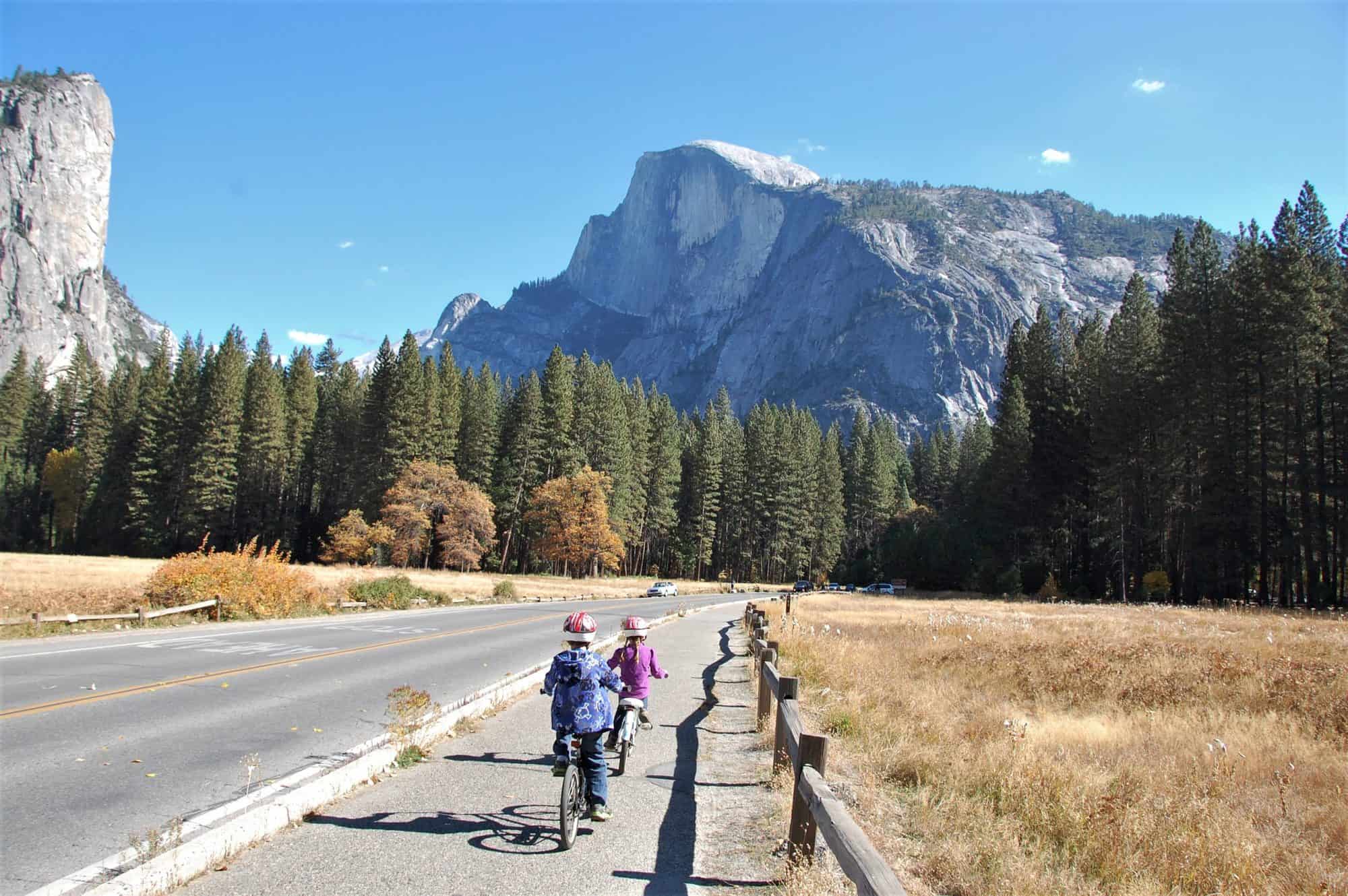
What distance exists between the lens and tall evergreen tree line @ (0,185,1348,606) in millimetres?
36938

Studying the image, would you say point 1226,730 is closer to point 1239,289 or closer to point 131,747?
point 131,747

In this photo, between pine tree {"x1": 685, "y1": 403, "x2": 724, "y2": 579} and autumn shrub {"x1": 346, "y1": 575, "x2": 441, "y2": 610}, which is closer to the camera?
autumn shrub {"x1": 346, "y1": 575, "x2": 441, "y2": 610}

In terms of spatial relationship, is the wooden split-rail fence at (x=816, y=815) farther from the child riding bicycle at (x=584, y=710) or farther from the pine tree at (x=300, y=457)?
the pine tree at (x=300, y=457)

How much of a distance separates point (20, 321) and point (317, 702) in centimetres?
19601

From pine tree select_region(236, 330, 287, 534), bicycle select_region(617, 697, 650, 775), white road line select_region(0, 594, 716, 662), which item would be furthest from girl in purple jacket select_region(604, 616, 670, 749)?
pine tree select_region(236, 330, 287, 534)

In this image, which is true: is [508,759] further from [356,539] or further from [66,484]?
[66,484]

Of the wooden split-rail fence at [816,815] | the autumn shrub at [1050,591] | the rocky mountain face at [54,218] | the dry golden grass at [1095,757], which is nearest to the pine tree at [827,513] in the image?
the autumn shrub at [1050,591]

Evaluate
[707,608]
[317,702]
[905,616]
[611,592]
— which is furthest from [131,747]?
[611,592]

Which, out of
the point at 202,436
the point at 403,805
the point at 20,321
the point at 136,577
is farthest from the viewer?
the point at 20,321

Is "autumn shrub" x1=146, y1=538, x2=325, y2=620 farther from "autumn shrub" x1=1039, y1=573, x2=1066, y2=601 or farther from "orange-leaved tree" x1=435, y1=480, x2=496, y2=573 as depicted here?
"autumn shrub" x1=1039, y1=573, x2=1066, y2=601

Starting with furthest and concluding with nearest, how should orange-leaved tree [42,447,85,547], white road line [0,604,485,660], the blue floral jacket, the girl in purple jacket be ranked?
1. orange-leaved tree [42,447,85,547]
2. white road line [0,604,485,660]
3. the girl in purple jacket
4. the blue floral jacket

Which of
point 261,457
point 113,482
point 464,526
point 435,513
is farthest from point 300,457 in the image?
point 464,526

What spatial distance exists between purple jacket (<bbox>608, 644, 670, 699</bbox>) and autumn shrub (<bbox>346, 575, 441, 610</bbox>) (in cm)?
2378

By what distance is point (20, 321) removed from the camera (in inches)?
6063
